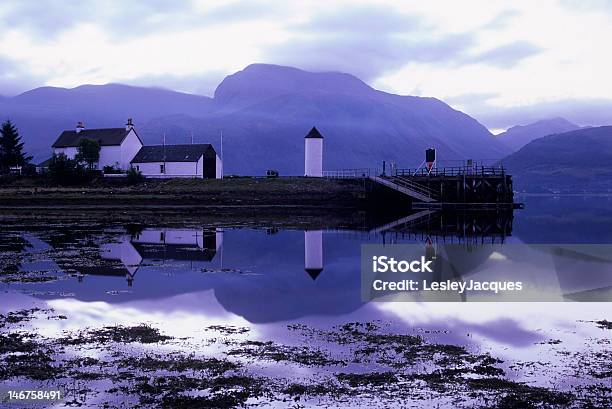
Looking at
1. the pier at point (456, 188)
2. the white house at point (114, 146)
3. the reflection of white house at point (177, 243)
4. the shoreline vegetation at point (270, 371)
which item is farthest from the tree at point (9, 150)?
the shoreline vegetation at point (270, 371)

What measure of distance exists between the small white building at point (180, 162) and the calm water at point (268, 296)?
193 ft

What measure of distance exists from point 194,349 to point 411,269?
16.8m

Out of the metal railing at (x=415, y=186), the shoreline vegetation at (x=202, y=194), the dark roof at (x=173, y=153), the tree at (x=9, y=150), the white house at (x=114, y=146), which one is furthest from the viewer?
the tree at (x=9, y=150)

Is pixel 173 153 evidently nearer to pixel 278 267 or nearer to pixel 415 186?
pixel 415 186

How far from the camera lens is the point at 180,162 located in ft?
338

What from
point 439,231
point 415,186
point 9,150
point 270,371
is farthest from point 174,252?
point 9,150

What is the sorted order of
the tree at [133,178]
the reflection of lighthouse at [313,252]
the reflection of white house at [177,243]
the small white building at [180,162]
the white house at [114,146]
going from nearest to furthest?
the reflection of lighthouse at [313,252], the reflection of white house at [177,243], the tree at [133,178], the small white building at [180,162], the white house at [114,146]

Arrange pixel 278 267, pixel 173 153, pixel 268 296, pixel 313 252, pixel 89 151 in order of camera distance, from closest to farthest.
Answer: pixel 268 296
pixel 278 267
pixel 313 252
pixel 89 151
pixel 173 153

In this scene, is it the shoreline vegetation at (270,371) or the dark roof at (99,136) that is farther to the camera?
the dark roof at (99,136)

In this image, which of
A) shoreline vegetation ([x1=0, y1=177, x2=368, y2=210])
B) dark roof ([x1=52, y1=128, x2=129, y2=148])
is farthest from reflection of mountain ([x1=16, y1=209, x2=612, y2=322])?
dark roof ([x1=52, y1=128, x2=129, y2=148])

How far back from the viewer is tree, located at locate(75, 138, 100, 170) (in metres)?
104

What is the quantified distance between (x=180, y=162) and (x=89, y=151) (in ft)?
50.3

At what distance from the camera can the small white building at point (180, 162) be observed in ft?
335

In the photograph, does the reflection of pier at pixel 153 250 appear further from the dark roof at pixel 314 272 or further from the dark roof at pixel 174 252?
the dark roof at pixel 314 272
